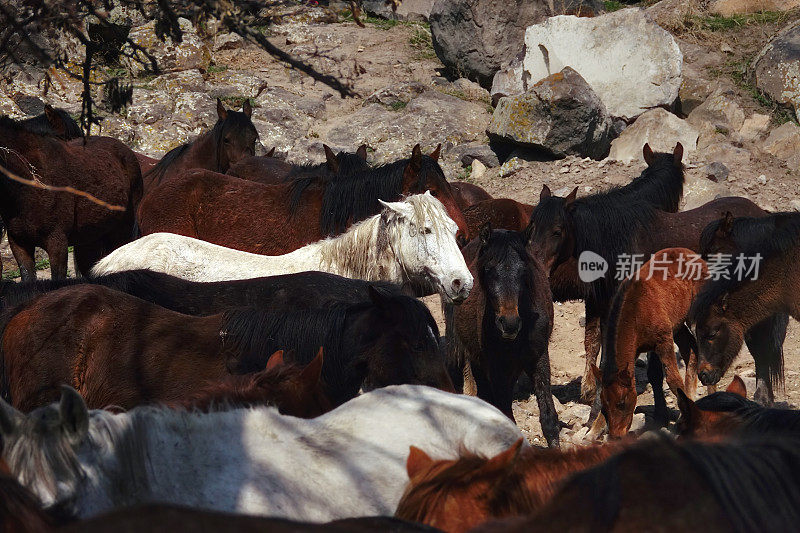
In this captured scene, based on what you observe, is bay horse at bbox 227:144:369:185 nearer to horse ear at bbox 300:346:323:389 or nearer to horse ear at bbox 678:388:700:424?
horse ear at bbox 300:346:323:389

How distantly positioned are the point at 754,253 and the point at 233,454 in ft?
16.1

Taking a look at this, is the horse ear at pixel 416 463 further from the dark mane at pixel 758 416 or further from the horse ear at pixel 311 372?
the dark mane at pixel 758 416

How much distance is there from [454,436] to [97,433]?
116 centimetres

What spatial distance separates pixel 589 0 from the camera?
16250mm

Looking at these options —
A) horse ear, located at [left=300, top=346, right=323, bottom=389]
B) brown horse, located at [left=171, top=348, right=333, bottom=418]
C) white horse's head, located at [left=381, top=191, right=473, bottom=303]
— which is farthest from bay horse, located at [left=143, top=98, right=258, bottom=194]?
horse ear, located at [left=300, top=346, right=323, bottom=389]

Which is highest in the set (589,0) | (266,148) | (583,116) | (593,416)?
(589,0)

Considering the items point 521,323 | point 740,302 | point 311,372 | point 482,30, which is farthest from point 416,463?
point 482,30

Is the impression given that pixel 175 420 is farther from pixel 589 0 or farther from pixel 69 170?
pixel 589 0

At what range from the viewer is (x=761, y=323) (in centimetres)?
630

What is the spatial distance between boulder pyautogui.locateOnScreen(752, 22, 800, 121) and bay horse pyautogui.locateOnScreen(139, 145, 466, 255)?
8.66 m

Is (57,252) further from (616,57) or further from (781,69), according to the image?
(781,69)

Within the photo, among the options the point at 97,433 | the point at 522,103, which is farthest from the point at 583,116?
the point at 97,433

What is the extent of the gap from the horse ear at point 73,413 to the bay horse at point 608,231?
5.46 meters

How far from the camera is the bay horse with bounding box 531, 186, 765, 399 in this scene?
7.15 metres
